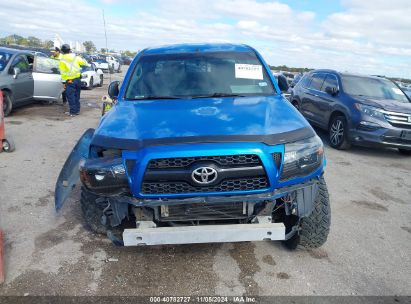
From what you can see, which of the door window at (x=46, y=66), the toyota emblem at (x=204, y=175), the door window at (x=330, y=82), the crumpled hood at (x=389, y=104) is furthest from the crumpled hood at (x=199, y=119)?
the door window at (x=46, y=66)

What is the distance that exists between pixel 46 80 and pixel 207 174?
971cm

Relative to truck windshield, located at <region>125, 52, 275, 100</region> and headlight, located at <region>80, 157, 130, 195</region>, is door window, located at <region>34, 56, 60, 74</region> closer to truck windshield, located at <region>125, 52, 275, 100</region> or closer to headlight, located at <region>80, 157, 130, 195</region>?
truck windshield, located at <region>125, 52, 275, 100</region>

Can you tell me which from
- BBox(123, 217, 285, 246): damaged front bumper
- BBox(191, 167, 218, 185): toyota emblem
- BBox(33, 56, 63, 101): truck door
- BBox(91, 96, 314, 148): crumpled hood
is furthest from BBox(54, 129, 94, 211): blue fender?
BBox(33, 56, 63, 101): truck door

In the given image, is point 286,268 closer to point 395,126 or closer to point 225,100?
point 225,100

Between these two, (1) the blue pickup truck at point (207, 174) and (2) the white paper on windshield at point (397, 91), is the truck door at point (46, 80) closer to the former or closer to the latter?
(1) the blue pickup truck at point (207, 174)

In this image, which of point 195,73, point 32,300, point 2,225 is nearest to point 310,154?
point 195,73

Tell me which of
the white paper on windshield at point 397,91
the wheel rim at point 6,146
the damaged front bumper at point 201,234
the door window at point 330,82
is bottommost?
the wheel rim at point 6,146

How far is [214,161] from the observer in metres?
2.77

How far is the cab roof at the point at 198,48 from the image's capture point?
455cm

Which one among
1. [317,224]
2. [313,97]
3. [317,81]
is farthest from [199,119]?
[317,81]

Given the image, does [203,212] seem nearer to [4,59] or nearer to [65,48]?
[65,48]

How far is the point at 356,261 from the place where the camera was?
3.50 meters

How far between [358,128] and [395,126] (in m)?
0.67

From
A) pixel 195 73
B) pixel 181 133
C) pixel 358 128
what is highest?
pixel 195 73
